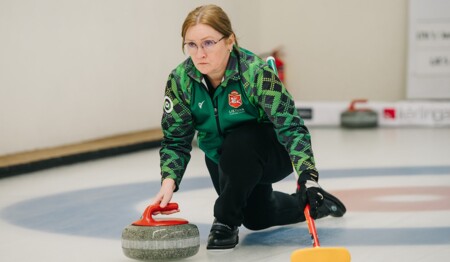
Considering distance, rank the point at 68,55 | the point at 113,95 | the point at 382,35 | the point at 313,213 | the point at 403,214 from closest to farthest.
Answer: the point at 313,213 → the point at 403,214 → the point at 68,55 → the point at 113,95 → the point at 382,35

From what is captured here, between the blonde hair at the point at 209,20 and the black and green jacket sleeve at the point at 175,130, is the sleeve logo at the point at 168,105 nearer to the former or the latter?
the black and green jacket sleeve at the point at 175,130

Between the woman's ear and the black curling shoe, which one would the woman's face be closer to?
the woman's ear

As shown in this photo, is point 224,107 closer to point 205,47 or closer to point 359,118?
point 205,47

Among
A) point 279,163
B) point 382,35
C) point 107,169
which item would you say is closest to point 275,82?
point 279,163

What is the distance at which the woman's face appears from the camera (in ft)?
9.75

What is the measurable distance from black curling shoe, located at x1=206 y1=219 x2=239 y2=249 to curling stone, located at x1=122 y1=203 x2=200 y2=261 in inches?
9.2

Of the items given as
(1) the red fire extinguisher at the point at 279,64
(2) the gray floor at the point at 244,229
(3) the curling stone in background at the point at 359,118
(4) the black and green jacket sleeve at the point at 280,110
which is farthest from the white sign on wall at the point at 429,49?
(4) the black and green jacket sleeve at the point at 280,110

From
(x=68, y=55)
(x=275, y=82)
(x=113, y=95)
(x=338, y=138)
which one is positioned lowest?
(x=338, y=138)

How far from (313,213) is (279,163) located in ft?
1.94

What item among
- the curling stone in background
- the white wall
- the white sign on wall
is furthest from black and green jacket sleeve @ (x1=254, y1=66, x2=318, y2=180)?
the white sign on wall

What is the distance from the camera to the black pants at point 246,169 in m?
3.09

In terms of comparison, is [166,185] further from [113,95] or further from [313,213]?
[113,95]

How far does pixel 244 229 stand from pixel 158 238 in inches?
31.9

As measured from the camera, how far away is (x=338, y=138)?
23.8 ft
